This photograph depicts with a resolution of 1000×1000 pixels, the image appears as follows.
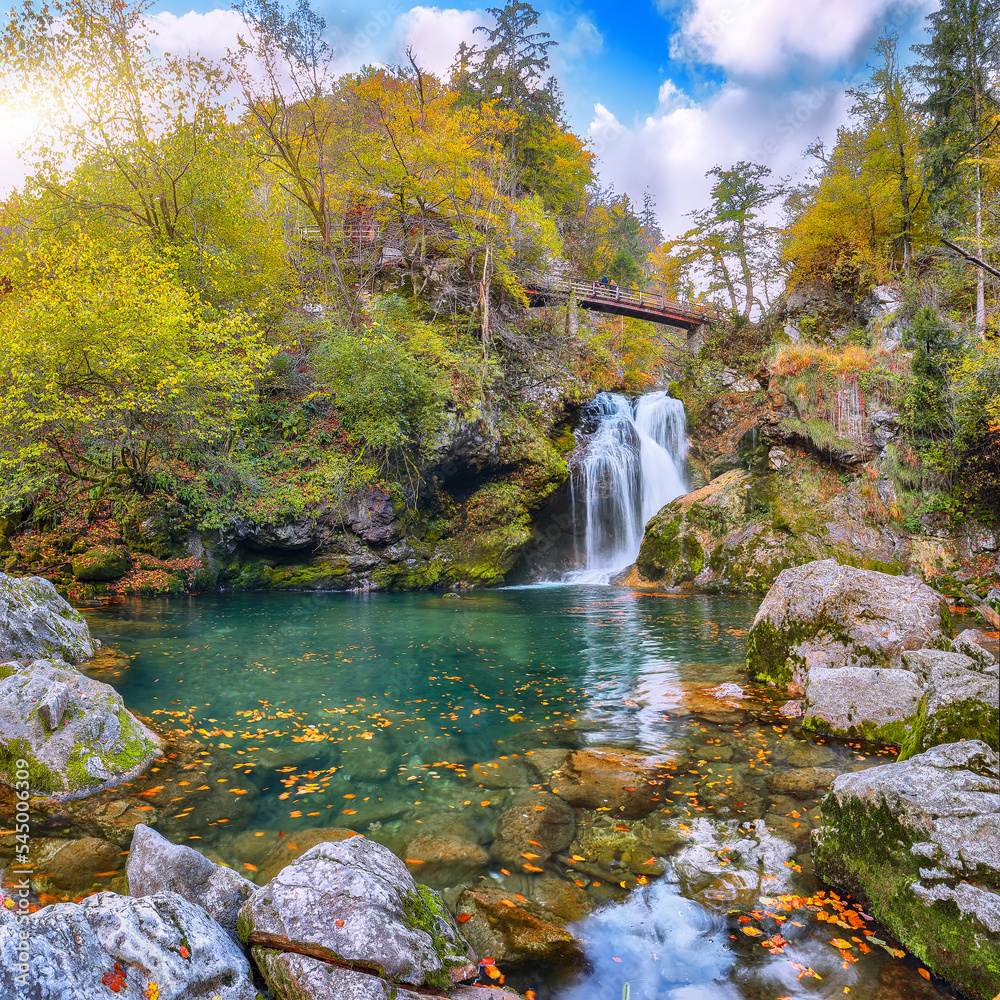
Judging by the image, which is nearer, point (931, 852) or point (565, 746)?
point (931, 852)

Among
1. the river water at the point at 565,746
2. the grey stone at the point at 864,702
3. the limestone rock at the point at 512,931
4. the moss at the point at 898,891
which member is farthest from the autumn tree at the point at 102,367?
the moss at the point at 898,891

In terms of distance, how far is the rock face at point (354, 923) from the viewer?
2.30 metres

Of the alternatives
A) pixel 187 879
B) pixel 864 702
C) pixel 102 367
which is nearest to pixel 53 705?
pixel 187 879

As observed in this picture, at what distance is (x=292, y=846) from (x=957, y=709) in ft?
15.8

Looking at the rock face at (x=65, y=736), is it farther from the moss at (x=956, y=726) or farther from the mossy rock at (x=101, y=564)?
the mossy rock at (x=101, y=564)

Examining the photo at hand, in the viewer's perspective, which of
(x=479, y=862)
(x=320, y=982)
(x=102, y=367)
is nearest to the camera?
(x=320, y=982)

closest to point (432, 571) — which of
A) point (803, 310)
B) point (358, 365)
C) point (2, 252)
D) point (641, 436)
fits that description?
point (358, 365)

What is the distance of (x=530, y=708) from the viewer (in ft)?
21.8

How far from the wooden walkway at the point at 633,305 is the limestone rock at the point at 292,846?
22.6m

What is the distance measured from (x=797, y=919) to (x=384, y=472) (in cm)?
1594

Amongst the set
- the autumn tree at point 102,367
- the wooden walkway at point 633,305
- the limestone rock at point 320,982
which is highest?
the wooden walkway at point 633,305

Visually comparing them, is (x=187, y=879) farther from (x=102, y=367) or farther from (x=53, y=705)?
(x=102, y=367)

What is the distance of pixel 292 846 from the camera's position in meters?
3.76

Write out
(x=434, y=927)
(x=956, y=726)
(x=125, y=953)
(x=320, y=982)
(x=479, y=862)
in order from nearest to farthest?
1. (x=125, y=953)
2. (x=320, y=982)
3. (x=434, y=927)
4. (x=479, y=862)
5. (x=956, y=726)
